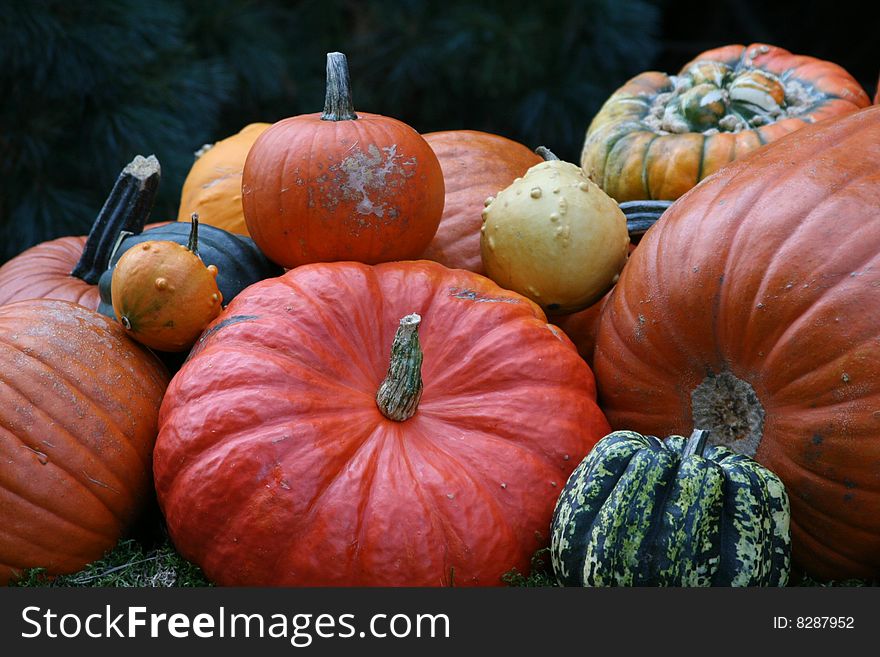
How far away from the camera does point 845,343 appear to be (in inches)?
75.2

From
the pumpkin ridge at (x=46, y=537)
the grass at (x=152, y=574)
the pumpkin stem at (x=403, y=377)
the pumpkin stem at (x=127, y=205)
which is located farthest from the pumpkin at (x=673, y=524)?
the pumpkin stem at (x=127, y=205)

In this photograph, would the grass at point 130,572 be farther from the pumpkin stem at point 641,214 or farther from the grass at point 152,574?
the pumpkin stem at point 641,214

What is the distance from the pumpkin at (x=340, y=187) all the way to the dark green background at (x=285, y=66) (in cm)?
260

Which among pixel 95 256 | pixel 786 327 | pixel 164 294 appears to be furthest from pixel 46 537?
pixel 786 327

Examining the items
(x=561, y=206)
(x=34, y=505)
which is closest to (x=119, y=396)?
(x=34, y=505)

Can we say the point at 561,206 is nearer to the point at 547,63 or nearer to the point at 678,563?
the point at 678,563

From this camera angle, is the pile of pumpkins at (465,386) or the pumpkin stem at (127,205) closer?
the pile of pumpkins at (465,386)

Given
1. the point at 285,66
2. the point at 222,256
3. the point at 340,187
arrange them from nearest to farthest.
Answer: the point at 340,187
the point at 222,256
the point at 285,66

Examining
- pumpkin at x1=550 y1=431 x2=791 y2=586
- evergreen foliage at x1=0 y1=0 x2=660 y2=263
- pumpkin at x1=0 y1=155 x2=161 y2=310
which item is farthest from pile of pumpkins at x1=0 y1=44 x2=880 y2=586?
evergreen foliage at x1=0 y1=0 x2=660 y2=263

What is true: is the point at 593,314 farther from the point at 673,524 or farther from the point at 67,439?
the point at 67,439

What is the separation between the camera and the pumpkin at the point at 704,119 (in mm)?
2941

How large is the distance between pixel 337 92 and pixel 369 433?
3.50 feet

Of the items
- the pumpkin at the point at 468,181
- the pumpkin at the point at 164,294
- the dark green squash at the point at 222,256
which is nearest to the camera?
the pumpkin at the point at 164,294

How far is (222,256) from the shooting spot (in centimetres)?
272
